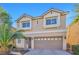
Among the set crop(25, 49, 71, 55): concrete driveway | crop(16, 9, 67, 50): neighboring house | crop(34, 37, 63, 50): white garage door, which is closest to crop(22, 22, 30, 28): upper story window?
crop(16, 9, 67, 50): neighboring house

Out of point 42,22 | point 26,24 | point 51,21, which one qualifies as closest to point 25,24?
point 26,24

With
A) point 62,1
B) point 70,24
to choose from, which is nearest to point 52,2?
point 62,1

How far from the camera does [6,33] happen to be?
2852 millimetres

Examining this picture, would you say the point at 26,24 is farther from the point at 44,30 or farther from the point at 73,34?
the point at 73,34

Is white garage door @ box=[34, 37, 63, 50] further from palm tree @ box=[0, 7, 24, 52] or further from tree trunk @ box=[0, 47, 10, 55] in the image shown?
tree trunk @ box=[0, 47, 10, 55]

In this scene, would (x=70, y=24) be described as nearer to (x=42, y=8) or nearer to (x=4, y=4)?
(x=42, y=8)

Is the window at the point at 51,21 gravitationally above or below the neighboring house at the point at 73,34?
above

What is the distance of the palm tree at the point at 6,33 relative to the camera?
2.84 meters

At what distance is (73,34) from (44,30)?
40 cm

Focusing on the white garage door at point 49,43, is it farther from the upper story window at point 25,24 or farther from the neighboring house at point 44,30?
the upper story window at point 25,24

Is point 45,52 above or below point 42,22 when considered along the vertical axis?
below

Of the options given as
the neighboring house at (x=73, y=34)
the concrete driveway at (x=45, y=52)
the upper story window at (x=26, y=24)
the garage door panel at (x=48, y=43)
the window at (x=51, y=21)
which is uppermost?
the window at (x=51, y=21)

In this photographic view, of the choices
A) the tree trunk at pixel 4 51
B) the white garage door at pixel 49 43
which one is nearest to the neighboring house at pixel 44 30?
the white garage door at pixel 49 43
